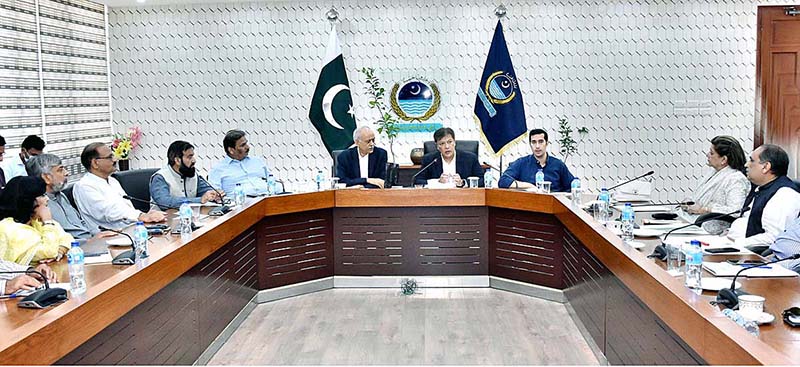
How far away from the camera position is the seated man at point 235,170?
6.30 metres

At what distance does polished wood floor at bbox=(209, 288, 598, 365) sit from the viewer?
4359 mm

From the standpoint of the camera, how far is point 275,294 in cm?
565

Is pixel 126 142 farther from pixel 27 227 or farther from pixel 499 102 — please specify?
pixel 27 227

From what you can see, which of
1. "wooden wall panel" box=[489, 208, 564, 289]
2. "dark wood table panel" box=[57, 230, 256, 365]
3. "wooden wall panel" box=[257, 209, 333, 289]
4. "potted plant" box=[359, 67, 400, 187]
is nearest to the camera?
"dark wood table panel" box=[57, 230, 256, 365]

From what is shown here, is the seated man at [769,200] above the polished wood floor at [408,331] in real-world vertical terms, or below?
above

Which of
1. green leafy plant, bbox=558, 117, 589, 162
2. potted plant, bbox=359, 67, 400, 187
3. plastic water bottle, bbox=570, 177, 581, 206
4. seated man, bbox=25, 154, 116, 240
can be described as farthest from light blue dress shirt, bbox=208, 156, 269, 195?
green leafy plant, bbox=558, 117, 589, 162

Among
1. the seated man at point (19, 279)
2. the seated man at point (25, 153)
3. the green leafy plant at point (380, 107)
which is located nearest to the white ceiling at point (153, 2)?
the green leafy plant at point (380, 107)

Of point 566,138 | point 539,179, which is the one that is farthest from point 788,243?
point 566,138

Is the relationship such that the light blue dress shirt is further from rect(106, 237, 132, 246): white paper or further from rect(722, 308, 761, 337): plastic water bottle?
rect(722, 308, 761, 337): plastic water bottle

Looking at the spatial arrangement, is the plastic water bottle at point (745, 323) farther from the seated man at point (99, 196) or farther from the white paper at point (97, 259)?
the seated man at point (99, 196)

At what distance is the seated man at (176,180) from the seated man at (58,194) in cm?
125

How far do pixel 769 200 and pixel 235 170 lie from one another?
3.86 metres

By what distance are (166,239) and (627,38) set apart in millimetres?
5900

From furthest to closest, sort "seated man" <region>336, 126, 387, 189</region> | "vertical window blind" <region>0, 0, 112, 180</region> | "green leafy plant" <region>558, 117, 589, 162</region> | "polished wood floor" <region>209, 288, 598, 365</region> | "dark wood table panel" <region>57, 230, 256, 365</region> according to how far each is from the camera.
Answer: "green leafy plant" <region>558, 117, 589, 162</region> → "vertical window blind" <region>0, 0, 112, 180</region> → "seated man" <region>336, 126, 387, 189</region> → "polished wood floor" <region>209, 288, 598, 365</region> → "dark wood table panel" <region>57, 230, 256, 365</region>
